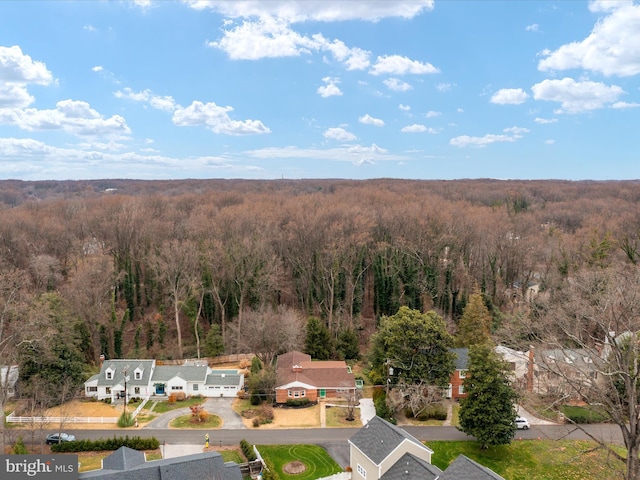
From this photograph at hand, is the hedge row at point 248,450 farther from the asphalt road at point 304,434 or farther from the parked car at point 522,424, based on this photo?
the parked car at point 522,424

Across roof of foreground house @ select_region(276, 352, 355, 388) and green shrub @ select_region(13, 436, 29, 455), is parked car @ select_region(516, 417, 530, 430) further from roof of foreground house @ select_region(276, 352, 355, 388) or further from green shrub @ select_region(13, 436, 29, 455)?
green shrub @ select_region(13, 436, 29, 455)

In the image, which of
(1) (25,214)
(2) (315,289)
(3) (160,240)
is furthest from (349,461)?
(1) (25,214)

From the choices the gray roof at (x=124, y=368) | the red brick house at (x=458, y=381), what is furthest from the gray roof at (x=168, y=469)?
the red brick house at (x=458, y=381)

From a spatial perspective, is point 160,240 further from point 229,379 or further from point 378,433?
point 378,433

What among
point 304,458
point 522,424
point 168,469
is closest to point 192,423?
point 304,458

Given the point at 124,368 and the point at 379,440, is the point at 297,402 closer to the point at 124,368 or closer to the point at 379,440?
the point at 379,440
